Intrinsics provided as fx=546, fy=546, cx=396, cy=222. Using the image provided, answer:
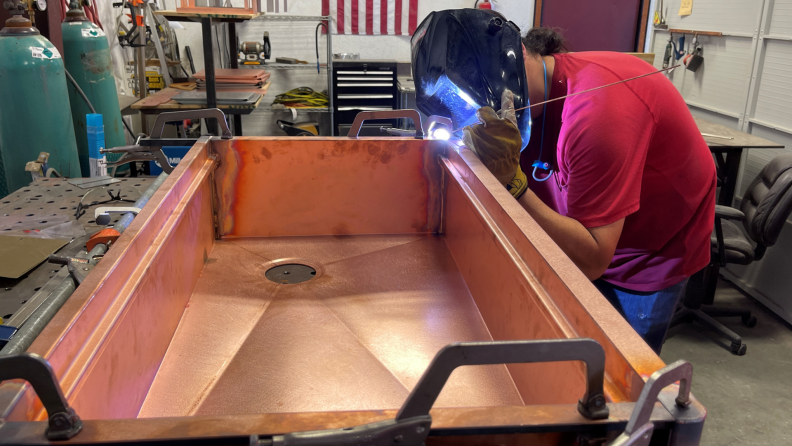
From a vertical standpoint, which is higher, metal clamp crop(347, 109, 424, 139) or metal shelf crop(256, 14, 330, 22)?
metal shelf crop(256, 14, 330, 22)

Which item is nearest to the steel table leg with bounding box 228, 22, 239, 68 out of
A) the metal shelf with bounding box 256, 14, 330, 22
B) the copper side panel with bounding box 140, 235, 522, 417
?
the metal shelf with bounding box 256, 14, 330, 22

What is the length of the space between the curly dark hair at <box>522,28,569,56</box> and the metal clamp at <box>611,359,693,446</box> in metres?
0.91

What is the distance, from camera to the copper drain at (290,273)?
1226 mm

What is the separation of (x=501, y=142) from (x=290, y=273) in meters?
0.56

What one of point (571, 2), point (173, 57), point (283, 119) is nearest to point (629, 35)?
point (571, 2)

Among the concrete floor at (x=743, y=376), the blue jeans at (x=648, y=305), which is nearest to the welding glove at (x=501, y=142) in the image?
the blue jeans at (x=648, y=305)

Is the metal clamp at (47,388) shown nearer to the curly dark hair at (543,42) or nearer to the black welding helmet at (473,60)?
the black welding helmet at (473,60)

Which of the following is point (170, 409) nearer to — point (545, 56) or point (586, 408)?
point (586, 408)

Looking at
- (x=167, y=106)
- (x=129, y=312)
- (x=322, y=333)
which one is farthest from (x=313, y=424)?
(x=167, y=106)

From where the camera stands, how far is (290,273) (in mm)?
1260

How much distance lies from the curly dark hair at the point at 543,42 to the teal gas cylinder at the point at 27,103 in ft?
6.03

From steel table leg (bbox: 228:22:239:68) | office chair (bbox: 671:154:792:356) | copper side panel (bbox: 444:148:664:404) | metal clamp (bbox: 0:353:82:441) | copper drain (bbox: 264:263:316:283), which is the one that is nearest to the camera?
metal clamp (bbox: 0:353:82:441)

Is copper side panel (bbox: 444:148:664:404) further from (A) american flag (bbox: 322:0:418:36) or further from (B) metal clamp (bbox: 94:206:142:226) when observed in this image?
(A) american flag (bbox: 322:0:418:36)

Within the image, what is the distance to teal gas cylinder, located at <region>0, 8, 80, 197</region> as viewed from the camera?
79.2 inches
